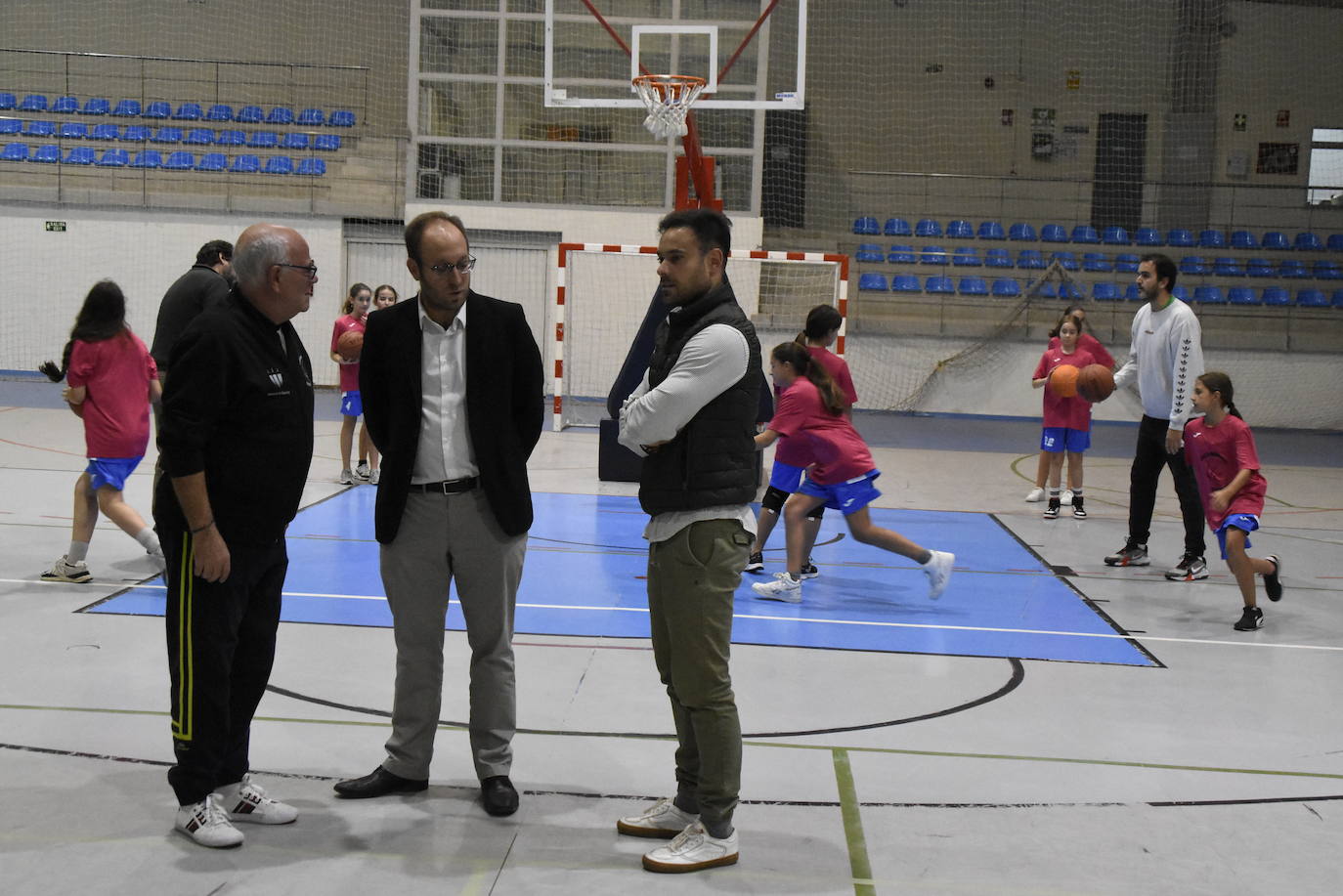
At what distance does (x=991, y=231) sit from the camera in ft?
67.1

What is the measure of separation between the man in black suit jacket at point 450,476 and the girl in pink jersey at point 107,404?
3272 mm

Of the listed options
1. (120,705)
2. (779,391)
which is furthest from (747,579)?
(120,705)

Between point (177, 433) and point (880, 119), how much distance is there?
63.1ft

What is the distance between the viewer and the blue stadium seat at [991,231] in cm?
2044

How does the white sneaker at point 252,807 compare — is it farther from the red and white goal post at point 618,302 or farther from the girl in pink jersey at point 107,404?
the red and white goal post at point 618,302

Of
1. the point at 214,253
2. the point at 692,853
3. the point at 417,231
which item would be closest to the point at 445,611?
the point at 692,853

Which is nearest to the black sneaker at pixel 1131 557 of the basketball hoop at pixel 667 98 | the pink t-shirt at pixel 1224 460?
the pink t-shirt at pixel 1224 460

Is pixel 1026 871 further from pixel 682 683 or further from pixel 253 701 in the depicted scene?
pixel 253 701

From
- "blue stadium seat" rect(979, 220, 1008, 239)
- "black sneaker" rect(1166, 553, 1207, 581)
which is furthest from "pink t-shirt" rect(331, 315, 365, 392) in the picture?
"blue stadium seat" rect(979, 220, 1008, 239)

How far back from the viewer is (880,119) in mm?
21094

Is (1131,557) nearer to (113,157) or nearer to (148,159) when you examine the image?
(148,159)

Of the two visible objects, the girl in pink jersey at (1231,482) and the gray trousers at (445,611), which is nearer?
the gray trousers at (445,611)

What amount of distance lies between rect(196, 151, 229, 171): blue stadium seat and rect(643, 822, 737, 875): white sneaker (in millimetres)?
18315

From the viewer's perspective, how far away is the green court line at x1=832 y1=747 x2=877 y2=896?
3.46 m
